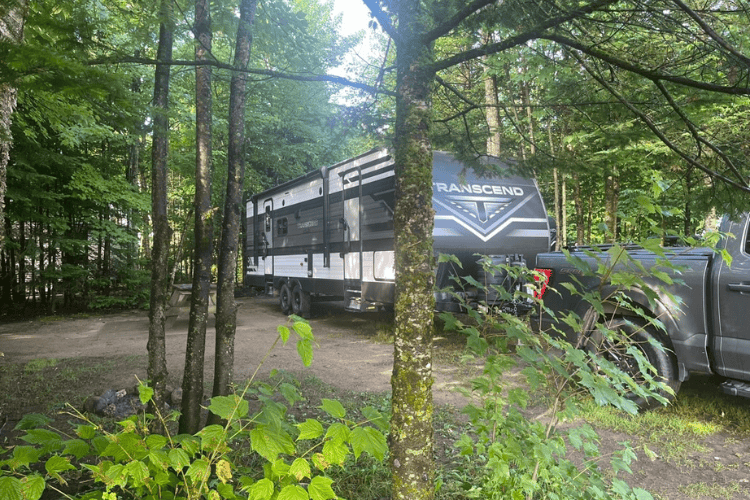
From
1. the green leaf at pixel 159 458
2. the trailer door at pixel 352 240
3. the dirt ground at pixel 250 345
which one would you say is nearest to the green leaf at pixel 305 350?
the green leaf at pixel 159 458

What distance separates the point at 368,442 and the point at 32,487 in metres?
1.17

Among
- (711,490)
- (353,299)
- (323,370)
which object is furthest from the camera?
(353,299)

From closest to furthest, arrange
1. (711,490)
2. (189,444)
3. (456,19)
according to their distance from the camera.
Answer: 1. (189,444)
2. (456,19)
3. (711,490)

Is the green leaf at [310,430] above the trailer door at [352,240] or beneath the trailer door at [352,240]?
beneath

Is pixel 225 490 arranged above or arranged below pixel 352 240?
below

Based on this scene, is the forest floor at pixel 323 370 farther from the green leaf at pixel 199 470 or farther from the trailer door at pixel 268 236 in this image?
the green leaf at pixel 199 470

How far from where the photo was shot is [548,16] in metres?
2.19

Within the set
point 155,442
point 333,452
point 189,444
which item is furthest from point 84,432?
point 333,452

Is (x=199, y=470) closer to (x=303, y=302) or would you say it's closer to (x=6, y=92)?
(x=6, y=92)

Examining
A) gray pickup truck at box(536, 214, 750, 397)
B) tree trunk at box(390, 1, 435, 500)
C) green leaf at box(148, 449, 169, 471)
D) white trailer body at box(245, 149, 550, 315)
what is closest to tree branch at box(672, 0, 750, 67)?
tree trunk at box(390, 1, 435, 500)

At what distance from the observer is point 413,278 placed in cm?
223

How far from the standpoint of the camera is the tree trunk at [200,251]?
3.85 metres

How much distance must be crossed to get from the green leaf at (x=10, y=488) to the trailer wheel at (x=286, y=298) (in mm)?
10468

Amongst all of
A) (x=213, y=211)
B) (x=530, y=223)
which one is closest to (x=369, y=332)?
(x=530, y=223)
